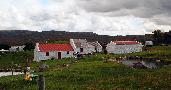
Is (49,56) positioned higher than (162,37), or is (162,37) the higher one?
(162,37)

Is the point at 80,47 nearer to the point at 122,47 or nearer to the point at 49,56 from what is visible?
the point at 122,47

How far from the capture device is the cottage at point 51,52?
9488 cm

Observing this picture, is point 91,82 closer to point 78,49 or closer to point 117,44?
point 78,49

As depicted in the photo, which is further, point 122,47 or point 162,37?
point 162,37

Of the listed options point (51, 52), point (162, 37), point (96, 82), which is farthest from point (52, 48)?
point (162, 37)

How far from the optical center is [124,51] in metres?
127

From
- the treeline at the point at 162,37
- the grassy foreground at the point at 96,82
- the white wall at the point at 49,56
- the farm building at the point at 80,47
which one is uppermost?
the treeline at the point at 162,37

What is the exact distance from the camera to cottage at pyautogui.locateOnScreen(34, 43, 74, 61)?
9488 cm

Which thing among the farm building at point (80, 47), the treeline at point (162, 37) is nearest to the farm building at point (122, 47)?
the farm building at point (80, 47)

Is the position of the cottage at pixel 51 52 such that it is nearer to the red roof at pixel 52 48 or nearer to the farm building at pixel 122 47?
the red roof at pixel 52 48

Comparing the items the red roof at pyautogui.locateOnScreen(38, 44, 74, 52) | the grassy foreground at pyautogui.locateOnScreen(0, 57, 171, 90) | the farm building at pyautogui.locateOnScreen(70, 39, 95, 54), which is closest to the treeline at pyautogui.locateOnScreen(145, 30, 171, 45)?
the farm building at pyautogui.locateOnScreen(70, 39, 95, 54)

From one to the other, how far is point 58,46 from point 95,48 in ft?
110

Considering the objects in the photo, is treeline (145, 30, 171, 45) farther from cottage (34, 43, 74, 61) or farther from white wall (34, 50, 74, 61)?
white wall (34, 50, 74, 61)

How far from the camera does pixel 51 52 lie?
96.4 m
